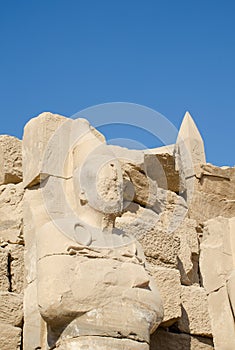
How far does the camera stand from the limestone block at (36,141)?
8.28 m

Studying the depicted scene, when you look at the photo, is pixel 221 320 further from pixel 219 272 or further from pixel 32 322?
pixel 32 322

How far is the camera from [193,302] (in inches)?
340

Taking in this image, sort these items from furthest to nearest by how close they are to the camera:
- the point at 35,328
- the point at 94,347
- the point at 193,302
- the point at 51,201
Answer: the point at 193,302 < the point at 51,201 < the point at 35,328 < the point at 94,347

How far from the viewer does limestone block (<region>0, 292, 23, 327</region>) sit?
7703 mm

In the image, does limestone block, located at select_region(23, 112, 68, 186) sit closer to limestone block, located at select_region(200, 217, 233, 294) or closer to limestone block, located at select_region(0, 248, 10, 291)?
limestone block, located at select_region(0, 248, 10, 291)

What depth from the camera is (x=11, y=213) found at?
28.3 feet

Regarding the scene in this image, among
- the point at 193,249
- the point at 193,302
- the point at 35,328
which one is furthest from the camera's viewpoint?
the point at 193,249

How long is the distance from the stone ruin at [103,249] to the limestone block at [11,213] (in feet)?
0.04

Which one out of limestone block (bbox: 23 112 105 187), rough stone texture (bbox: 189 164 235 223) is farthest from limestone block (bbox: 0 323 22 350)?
rough stone texture (bbox: 189 164 235 223)

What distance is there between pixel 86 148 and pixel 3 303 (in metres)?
1.51

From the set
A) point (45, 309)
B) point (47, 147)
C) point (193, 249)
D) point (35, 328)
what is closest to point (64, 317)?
point (45, 309)

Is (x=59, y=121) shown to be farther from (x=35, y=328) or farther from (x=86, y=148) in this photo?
(x=35, y=328)

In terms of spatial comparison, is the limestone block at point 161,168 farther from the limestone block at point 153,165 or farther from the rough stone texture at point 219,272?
the rough stone texture at point 219,272

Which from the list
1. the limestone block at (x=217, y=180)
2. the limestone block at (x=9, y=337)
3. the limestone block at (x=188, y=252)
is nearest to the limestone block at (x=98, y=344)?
the limestone block at (x=9, y=337)
